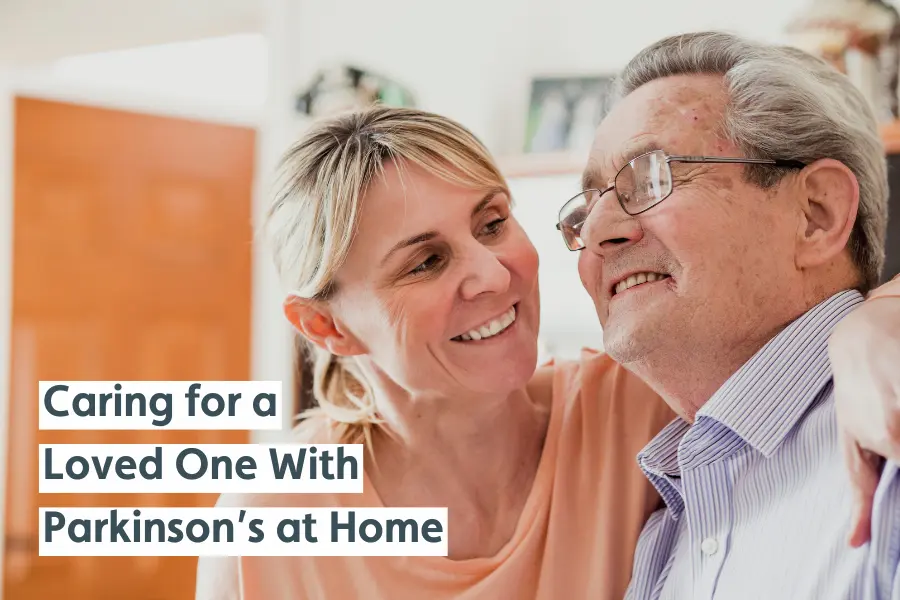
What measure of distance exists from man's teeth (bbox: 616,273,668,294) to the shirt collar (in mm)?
162

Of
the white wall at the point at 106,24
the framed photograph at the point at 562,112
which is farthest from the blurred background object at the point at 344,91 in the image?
the white wall at the point at 106,24

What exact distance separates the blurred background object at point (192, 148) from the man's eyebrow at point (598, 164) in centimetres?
139

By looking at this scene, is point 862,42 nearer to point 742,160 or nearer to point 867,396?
point 742,160

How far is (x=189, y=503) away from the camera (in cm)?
401

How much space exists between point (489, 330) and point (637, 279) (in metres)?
0.28

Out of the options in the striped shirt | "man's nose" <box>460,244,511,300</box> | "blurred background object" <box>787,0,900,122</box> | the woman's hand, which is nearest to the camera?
the woman's hand

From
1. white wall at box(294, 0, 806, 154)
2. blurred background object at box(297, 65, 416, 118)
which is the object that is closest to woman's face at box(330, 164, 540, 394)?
blurred background object at box(297, 65, 416, 118)

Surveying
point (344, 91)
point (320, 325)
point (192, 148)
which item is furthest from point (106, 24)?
point (320, 325)

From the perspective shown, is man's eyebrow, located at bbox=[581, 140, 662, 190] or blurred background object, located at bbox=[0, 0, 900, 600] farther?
blurred background object, located at bbox=[0, 0, 900, 600]

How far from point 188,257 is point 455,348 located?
282 cm

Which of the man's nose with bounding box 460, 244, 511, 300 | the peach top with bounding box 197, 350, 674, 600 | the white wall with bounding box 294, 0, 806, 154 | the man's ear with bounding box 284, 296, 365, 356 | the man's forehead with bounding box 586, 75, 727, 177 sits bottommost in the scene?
the peach top with bounding box 197, 350, 674, 600

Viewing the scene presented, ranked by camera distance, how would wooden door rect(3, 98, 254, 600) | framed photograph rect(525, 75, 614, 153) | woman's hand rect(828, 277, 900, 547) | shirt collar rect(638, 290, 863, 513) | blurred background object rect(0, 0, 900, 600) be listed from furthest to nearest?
wooden door rect(3, 98, 254, 600) < blurred background object rect(0, 0, 900, 600) < framed photograph rect(525, 75, 614, 153) < shirt collar rect(638, 290, 863, 513) < woman's hand rect(828, 277, 900, 547)

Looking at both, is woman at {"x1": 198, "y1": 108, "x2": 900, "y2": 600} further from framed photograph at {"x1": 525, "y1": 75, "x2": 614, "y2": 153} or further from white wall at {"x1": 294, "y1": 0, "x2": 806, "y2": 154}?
white wall at {"x1": 294, "y1": 0, "x2": 806, "y2": 154}

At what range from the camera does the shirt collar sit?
1.08 metres
